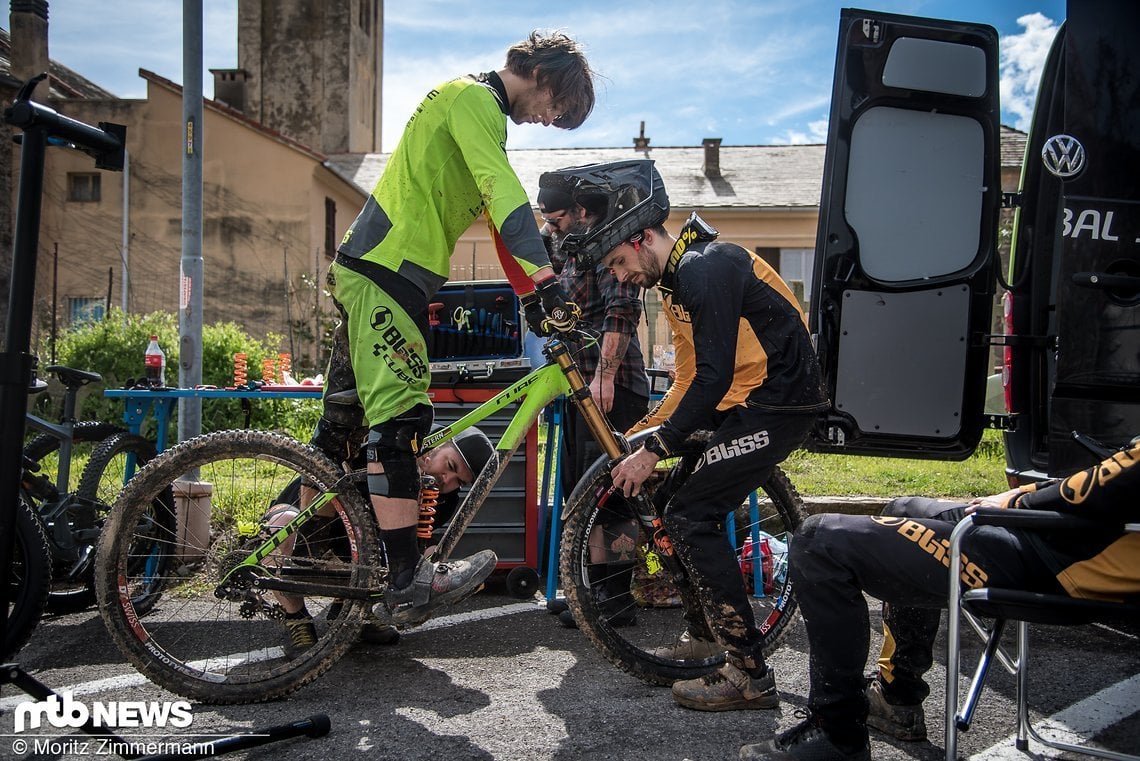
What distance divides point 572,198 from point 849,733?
7.30 ft

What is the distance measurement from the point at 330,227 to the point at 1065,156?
867 inches

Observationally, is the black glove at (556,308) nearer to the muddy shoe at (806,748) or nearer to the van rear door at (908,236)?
the muddy shoe at (806,748)

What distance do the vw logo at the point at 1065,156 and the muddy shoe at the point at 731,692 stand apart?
2319 millimetres

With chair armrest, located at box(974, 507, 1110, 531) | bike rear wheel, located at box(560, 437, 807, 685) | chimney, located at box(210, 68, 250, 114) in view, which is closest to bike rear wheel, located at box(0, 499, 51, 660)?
bike rear wheel, located at box(560, 437, 807, 685)

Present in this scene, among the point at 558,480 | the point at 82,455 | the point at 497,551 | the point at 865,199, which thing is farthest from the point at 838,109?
the point at 82,455

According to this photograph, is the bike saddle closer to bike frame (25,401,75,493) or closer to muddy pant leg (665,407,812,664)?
bike frame (25,401,75,493)

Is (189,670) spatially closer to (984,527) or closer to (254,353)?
(984,527)

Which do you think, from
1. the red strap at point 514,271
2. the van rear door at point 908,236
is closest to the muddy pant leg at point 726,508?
the red strap at point 514,271

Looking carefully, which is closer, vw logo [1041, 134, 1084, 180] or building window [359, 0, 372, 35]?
vw logo [1041, 134, 1084, 180]

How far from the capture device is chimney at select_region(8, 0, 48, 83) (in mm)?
19594

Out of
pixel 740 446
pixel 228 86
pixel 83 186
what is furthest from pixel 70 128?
pixel 228 86

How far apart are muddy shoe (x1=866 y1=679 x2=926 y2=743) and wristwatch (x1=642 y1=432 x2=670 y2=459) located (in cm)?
102

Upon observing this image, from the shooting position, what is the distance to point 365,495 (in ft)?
11.1

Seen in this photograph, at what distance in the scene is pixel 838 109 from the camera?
4.71 metres
